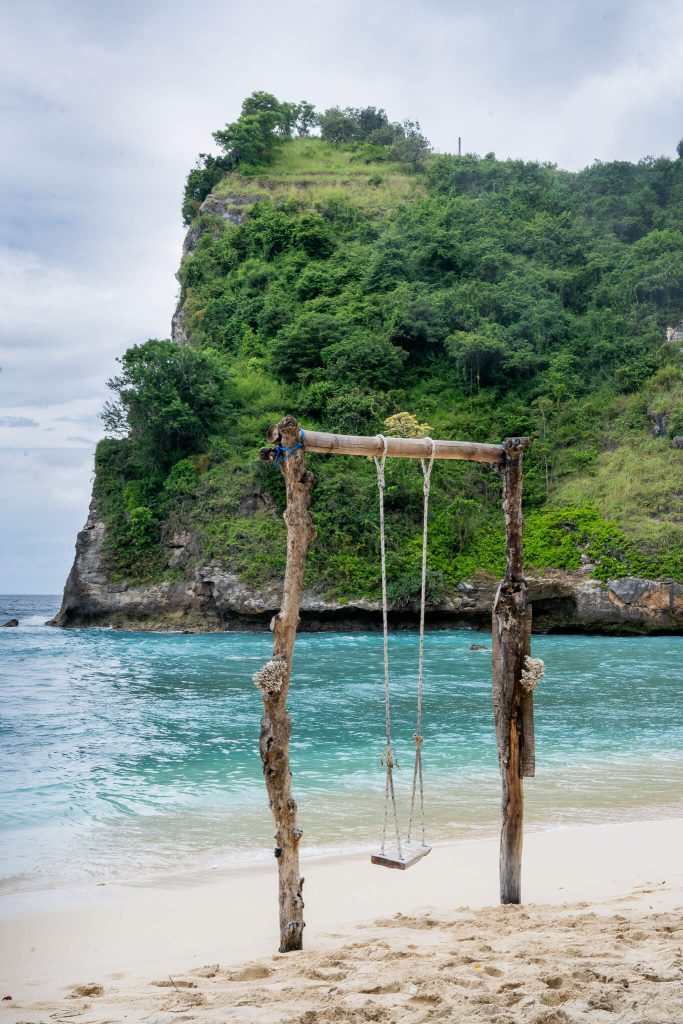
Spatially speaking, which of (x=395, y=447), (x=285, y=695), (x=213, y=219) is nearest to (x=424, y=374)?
(x=213, y=219)

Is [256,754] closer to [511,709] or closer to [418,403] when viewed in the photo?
[511,709]

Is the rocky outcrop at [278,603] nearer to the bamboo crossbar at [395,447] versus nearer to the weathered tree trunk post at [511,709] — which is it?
the bamboo crossbar at [395,447]

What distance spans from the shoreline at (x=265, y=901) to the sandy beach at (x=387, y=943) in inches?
0.6

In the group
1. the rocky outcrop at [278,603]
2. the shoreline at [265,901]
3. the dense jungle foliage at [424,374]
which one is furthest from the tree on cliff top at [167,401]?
the shoreline at [265,901]

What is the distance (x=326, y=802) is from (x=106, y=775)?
9.98 feet

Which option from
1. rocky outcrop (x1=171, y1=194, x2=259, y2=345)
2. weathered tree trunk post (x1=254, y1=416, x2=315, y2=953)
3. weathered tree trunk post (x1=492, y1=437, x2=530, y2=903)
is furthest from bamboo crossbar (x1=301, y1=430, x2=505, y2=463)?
rocky outcrop (x1=171, y1=194, x2=259, y2=345)

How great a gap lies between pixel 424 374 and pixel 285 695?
104 feet

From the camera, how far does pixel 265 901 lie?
5.20 m

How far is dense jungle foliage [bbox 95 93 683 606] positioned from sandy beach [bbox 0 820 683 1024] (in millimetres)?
20189

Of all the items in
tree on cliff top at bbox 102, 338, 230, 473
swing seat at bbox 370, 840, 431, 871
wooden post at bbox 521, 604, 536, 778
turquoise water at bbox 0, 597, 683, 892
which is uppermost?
tree on cliff top at bbox 102, 338, 230, 473

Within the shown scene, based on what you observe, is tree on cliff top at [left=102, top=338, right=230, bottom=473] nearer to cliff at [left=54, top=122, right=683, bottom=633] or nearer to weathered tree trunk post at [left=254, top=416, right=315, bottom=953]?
cliff at [left=54, top=122, right=683, bottom=633]

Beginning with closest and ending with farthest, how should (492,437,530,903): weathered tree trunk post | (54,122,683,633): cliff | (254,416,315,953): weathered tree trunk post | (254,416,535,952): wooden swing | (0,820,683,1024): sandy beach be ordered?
(0,820,683,1024): sandy beach
(254,416,315,953): weathered tree trunk post
(254,416,535,952): wooden swing
(492,437,530,903): weathered tree trunk post
(54,122,683,633): cliff

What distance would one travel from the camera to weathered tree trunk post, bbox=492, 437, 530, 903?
482 cm

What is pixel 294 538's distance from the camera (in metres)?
4.56
